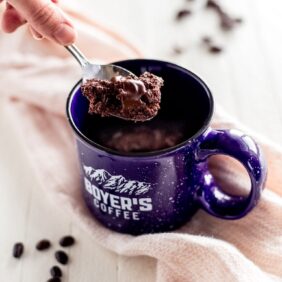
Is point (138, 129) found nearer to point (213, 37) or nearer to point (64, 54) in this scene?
point (64, 54)

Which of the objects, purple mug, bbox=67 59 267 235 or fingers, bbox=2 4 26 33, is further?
fingers, bbox=2 4 26 33

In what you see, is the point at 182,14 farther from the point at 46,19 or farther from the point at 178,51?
the point at 46,19

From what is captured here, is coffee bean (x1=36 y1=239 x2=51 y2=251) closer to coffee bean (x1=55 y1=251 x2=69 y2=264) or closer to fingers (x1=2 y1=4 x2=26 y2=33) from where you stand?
coffee bean (x1=55 y1=251 x2=69 y2=264)

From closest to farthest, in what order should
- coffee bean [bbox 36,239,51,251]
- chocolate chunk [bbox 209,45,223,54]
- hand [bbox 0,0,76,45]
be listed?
1. hand [bbox 0,0,76,45]
2. coffee bean [bbox 36,239,51,251]
3. chocolate chunk [bbox 209,45,223,54]

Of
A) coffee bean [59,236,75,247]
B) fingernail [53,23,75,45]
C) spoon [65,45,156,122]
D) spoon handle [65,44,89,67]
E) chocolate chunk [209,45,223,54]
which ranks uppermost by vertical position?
fingernail [53,23,75,45]

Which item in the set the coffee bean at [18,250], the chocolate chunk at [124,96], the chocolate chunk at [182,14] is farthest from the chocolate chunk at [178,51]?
the coffee bean at [18,250]

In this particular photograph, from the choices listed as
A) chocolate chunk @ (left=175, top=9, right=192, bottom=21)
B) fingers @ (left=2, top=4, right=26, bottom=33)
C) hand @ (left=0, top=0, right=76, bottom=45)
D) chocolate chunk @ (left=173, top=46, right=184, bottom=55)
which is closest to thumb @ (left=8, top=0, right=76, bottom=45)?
hand @ (left=0, top=0, right=76, bottom=45)

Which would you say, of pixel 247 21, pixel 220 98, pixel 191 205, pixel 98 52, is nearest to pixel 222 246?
pixel 191 205
